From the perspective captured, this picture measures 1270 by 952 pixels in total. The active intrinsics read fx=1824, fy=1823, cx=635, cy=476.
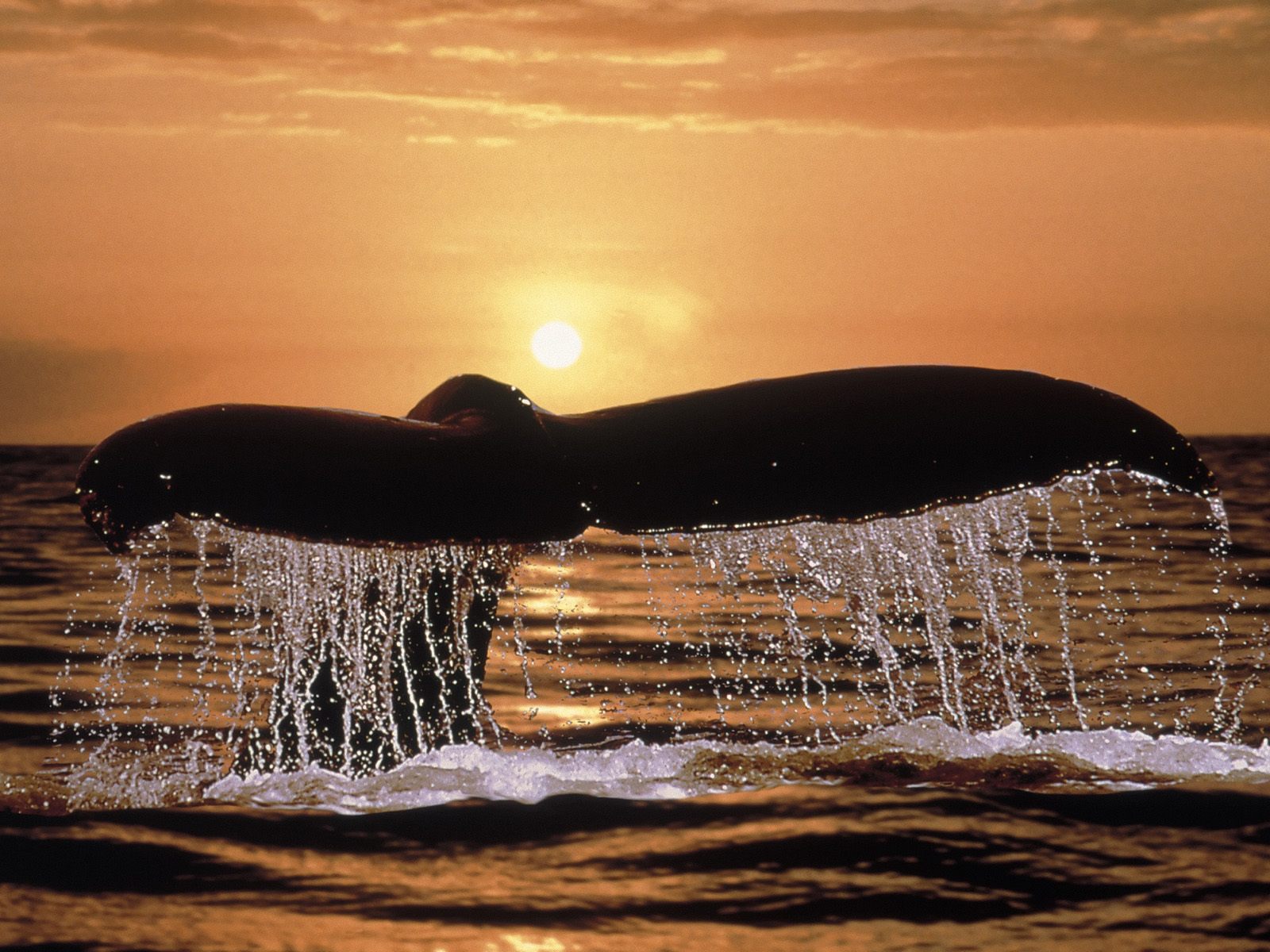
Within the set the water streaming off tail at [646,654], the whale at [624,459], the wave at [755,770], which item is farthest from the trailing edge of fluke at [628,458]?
the wave at [755,770]

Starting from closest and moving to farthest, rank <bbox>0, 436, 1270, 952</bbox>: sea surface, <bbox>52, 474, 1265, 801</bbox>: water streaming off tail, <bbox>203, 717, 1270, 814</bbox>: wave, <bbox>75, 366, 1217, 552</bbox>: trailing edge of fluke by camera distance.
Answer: <bbox>75, 366, 1217, 552</bbox>: trailing edge of fluke → <bbox>0, 436, 1270, 952</bbox>: sea surface → <bbox>52, 474, 1265, 801</bbox>: water streaming off tail → <bbox>203, 717, 1270, 814</bbox>: wave

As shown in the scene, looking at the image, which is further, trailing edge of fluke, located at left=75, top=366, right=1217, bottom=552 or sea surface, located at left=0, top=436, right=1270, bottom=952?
sea surface, located at left=0, top=436, right=1270, bottom=952

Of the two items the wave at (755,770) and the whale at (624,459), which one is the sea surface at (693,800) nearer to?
the wave at (755,770)

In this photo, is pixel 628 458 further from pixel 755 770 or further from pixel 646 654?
pixel 646 654

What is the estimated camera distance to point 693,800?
7.30 meters

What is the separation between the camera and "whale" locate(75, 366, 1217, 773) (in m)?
5.41

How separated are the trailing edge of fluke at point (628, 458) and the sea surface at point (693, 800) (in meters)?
0.24

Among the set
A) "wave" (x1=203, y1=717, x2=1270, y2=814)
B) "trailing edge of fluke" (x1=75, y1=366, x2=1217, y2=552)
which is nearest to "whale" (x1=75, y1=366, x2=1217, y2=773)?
"trailing edge of fluke" (x1=75, y1=366, x2=1217, y2=552)

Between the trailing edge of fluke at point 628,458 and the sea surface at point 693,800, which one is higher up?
the trailing edge of fluke at point 628,458

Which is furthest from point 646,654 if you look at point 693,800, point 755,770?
point 693,800

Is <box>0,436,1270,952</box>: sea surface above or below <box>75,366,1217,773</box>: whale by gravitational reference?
below

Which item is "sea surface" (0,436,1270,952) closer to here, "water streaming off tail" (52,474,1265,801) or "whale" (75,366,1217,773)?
"water streaming off tail" (52,474,1265,801)

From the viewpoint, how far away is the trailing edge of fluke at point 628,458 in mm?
5414

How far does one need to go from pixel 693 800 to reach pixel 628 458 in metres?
1.85
